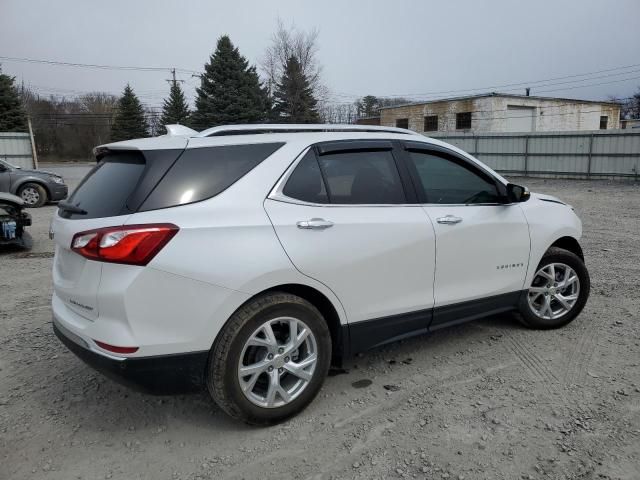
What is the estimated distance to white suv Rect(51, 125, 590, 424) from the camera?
2.56 m

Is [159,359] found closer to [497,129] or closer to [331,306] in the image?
[331,306]

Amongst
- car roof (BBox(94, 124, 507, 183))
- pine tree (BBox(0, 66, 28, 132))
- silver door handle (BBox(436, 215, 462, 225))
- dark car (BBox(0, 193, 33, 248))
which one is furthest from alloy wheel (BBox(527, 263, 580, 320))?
pine tree (BBox(0, 66, 28, 132))

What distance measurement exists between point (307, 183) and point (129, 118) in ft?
200

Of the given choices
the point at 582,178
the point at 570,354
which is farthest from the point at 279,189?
the point at 582,178

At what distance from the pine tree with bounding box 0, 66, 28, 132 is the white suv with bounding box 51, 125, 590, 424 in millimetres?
45966

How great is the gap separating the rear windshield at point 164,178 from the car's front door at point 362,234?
29 centimetres

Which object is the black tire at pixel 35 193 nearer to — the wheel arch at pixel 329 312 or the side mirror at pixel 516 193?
the wheel arch at pixel 329 312

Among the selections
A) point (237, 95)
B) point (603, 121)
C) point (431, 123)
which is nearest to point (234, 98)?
point (237, 95)

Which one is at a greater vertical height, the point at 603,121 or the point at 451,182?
the point at 603,121

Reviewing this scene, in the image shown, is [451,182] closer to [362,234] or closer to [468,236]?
[468,236]

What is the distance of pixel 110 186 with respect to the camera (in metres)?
2.87

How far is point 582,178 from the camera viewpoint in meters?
22.2

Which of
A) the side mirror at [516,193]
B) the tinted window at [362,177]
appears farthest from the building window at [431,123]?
the tinted window at [362,177]

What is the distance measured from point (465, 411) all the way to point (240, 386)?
1.40 m
